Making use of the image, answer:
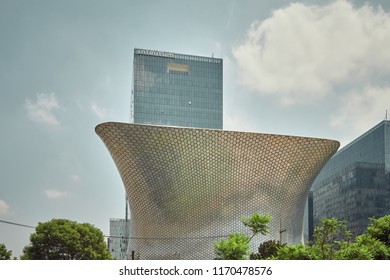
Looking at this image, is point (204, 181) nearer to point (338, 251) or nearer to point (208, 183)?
point (208, 183)

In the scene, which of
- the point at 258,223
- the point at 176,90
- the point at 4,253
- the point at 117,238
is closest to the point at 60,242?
the point at 4,253

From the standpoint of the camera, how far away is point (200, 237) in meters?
37.6

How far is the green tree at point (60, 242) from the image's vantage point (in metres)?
36.8

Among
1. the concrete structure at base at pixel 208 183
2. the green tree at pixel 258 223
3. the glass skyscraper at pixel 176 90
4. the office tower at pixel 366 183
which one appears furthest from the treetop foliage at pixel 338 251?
the glass skyscraper at pixel 176 90

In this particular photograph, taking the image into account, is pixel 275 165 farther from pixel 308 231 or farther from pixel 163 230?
pixel 308 231

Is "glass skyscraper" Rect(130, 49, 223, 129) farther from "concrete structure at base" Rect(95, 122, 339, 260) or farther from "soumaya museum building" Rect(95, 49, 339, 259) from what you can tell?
"concrete structure at base" Rect(95, 122, 339, 260)

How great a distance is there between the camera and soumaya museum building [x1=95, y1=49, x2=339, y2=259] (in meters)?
35.4

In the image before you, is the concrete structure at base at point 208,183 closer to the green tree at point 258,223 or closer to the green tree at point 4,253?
the green tree at point 258,223

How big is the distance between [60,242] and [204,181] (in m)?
11.8

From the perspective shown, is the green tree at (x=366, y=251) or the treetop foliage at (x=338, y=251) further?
the treetop foliage at (x=338, y=251)

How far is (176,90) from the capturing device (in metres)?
89.0

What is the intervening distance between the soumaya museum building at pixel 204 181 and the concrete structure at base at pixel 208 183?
0.24 feet
